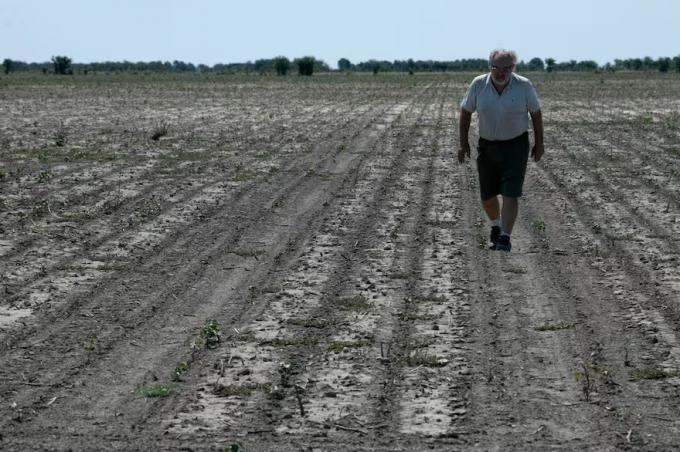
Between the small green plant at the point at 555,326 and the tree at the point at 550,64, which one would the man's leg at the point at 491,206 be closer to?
the small green plant at the point at 555,326

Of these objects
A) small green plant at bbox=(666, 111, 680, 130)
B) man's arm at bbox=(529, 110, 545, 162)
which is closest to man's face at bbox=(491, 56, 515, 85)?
man's arm at bbox=(529, 110, 545, 162)

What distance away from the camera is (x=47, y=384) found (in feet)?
18.5

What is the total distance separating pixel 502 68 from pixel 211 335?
3.50 m

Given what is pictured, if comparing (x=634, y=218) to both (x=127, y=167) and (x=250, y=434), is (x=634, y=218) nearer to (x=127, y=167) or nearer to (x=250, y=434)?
(x=250, y=434)

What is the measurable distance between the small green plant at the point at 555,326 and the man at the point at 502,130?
2.41m

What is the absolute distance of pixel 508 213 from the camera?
30.0 ft

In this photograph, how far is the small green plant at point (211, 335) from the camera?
20.8 ft

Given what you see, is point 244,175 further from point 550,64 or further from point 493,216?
point 550,64

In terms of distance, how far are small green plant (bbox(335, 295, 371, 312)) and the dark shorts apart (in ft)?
7.14

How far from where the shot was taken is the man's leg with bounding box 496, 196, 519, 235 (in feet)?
30.0

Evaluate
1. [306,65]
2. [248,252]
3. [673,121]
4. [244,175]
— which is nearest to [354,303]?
[248,252]

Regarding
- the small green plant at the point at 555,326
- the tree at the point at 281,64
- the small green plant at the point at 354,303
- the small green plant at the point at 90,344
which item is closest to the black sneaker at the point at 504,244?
the small green plant at the point at 354,303

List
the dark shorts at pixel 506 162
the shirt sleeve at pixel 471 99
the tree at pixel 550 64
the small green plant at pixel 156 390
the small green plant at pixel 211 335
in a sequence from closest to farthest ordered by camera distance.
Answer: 1. the small green plant at pixel 156 390
2. the small green plant at pixel 211 335
3. the shirt sleeve at pixel 471 99
4. the dark shorts at pixel 506 162
5. the tree at pixel 550 64

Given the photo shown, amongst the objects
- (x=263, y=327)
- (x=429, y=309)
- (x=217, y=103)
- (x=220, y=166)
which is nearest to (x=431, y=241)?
(x=429, y=309)
